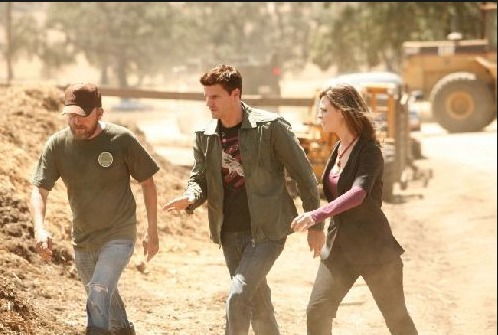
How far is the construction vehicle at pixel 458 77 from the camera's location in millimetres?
30516

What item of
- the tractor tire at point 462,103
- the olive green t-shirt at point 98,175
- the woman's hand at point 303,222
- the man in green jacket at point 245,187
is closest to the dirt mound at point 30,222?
the olive green t-shirt at point 98,175

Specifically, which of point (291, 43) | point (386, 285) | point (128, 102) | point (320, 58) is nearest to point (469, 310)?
point (386, 285)

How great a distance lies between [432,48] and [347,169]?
2766 centimetres

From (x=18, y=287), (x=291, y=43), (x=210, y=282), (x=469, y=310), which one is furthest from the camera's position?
(x=291, y=43)

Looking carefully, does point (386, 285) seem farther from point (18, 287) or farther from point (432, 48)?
point (432, 48)

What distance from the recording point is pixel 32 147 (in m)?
13.6

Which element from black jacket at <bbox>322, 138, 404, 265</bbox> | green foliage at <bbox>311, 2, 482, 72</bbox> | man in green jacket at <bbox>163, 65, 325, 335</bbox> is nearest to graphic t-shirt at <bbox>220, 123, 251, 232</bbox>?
man in green jacket at <bbox>163, 65, 325, 335</bbox>

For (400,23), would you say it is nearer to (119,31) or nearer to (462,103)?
(462,103)

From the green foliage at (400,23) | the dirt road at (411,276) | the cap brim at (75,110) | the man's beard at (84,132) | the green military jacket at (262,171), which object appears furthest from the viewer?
the green foliage at (400,23)

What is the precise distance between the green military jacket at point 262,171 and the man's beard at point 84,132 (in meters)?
0.58

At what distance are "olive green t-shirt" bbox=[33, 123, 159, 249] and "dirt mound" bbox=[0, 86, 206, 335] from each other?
3.79 feet

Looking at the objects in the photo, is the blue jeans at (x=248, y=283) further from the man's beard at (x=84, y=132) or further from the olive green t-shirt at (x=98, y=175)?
the man's beard at (x=84, y=132)

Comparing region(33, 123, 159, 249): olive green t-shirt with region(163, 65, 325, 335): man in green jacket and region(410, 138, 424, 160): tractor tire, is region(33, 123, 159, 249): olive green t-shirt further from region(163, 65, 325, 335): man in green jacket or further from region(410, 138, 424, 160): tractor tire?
region(410, 138, 424, 160): tractor tire

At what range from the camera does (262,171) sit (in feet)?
19.4
